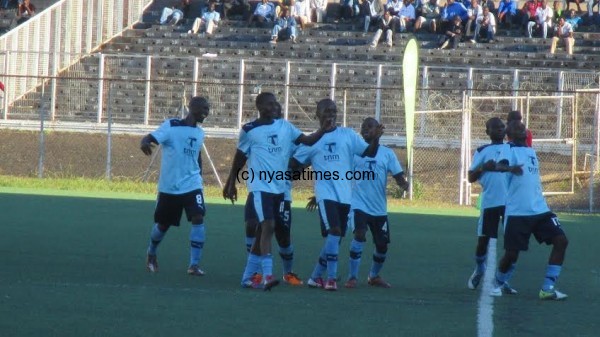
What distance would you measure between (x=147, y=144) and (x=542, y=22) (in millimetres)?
25202

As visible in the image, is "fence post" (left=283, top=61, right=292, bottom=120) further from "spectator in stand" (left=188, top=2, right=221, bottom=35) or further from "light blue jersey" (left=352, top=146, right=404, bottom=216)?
"light blue jersey" (left=352, top=146, right=404, bottom=216)

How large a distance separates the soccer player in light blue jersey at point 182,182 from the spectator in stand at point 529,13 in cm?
2448

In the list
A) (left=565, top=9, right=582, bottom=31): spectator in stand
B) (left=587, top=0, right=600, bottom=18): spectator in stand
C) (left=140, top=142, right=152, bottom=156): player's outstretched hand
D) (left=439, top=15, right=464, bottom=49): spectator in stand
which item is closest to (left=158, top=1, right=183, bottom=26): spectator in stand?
(left=439, top=15, right=464, bottom=49): spectator in stand

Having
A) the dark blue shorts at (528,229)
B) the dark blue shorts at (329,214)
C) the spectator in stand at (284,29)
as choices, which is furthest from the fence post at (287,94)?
the dark blue shorts at (528,229)

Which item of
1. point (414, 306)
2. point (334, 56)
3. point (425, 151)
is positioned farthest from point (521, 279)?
point (334, 56)

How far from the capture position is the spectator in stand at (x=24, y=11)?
3672 centimetres

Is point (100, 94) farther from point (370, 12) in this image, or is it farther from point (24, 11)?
point (370, 12)

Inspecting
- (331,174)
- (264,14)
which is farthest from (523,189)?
(264,14)

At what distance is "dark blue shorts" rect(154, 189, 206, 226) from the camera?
10.9 meters

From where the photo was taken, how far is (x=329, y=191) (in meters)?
10.0

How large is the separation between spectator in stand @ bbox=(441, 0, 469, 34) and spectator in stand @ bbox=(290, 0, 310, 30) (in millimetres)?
4615

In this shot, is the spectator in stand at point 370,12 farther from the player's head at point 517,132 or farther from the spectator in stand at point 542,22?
the player's head at point 517,132

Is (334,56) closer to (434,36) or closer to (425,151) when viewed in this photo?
(434,36)

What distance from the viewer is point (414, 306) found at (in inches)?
356
